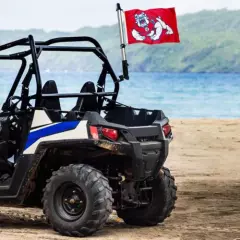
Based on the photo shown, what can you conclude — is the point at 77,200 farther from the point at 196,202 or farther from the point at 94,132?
the point at 196,202

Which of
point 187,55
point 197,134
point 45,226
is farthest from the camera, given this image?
point 187,55

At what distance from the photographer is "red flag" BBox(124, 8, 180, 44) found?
14.0 m

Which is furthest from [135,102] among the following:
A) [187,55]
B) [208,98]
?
[187,55]

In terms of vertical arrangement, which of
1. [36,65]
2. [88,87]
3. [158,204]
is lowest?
[158,204]

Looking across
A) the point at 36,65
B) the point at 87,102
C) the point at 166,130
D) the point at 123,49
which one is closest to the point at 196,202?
the point at 123,49

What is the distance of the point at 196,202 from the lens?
13562mm

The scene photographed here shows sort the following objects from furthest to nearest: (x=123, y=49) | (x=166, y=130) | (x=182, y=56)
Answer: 1. (x=182, y=56)
2. (x=123, y=49)
3. (x=166, y=130)

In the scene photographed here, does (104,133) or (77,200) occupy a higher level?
(104,133)

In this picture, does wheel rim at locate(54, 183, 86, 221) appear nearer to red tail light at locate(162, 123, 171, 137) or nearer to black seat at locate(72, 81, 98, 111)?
black seat at locate(72, 81, 98, 111)

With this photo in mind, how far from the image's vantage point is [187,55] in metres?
151

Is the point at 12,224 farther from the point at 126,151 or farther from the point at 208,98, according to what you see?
the point at 208,98

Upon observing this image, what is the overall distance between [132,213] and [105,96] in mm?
1227

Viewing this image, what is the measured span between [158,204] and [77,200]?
1.20 metres

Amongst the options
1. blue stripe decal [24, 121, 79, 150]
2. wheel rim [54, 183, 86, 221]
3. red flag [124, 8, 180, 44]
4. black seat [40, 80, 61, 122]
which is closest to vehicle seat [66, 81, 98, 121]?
black seat [40, 80, 61, 122]
